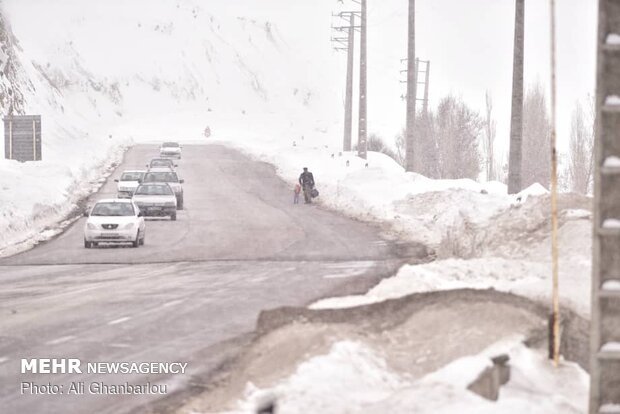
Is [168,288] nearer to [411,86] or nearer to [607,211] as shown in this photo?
[607,211]

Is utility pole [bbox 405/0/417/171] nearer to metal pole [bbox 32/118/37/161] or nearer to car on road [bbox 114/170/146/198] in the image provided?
car on road [bbox 114/170/146/198]

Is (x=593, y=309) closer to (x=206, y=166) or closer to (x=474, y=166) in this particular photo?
(x=206, y=166)

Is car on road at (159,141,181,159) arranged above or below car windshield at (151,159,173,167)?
above

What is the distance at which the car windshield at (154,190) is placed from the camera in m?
37.7

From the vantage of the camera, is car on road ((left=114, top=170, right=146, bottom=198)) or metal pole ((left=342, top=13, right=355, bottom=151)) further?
metal pole ((left=342, top=13, right=355, bottom=151))

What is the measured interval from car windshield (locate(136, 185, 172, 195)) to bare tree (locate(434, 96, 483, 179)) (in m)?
48.3

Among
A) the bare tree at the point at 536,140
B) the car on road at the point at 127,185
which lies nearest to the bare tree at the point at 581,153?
the bare tree at the point at 536,140

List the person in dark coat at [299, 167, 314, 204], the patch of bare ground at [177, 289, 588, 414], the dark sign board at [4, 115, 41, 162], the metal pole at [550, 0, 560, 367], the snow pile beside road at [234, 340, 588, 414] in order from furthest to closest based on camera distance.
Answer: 1. the dark sign board at [4, 115, 41, 162]
2. the person in dark coat at [299, 167, 314, 204]
3. the patch of bare ground at [177, 289, 588, 414]
4. the snow pile beside road at [234, 340, 588, 414]
5. the metal pole at [550, 0, 560, 367]

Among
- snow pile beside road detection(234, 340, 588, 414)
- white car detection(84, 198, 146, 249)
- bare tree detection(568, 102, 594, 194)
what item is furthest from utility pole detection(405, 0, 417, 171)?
snow pile beside road detection(234, 340, 588, 414)

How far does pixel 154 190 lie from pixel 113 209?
8108mm

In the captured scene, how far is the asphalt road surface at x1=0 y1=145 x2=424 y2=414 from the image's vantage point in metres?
10.6

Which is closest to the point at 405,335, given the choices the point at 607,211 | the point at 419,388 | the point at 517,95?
the point at 419,388

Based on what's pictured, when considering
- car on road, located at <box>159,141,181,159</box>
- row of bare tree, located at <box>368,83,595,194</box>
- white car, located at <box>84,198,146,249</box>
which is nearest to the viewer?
white car, located at <box>84,198,146,249</box>

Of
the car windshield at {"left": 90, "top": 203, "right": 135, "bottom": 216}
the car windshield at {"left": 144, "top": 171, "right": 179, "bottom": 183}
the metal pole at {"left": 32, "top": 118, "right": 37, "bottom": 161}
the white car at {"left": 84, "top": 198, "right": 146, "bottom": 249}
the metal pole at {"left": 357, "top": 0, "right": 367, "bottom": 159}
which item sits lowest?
the white car at {"left": 84, "top": 198, "right": 146, "bottom": 249}
